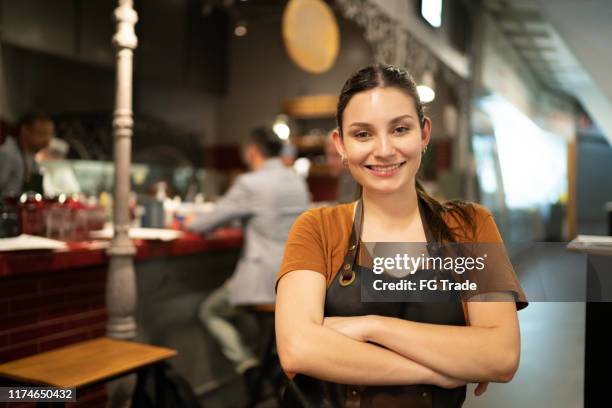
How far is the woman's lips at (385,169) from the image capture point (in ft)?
3.67

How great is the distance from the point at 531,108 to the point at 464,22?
378 mm

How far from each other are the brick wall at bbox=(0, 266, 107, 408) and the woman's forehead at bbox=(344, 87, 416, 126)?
156cm

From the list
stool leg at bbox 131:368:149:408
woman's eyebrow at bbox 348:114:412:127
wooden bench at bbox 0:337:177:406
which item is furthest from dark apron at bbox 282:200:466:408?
stool leg at bbox 131:368:149:408

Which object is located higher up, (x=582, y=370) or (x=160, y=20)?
(x=160, y=20)

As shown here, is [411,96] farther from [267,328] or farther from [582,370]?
[267,328]

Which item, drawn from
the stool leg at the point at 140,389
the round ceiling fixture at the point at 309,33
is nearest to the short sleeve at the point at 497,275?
the stool leg at the point at 140,389

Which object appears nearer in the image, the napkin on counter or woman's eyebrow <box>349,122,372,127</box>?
woman's eyebrow <box>349,122,372,127</box>

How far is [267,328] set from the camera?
3086 millimetres

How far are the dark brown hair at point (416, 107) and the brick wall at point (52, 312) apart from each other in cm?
153

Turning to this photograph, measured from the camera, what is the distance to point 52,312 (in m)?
2.25

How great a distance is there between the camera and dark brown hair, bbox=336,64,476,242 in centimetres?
114

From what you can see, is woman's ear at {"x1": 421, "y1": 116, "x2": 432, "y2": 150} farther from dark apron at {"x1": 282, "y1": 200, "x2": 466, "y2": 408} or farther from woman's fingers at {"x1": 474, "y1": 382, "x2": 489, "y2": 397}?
woman's fingers at {"x1": 474, "y1": 382, "x2": 489, "y2": 397}

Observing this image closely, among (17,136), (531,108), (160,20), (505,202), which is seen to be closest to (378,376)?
(505,202)

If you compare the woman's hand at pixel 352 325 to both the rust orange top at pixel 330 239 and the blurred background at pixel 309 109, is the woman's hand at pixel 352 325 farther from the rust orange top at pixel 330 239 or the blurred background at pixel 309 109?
the blurred background at pixel 309 109
